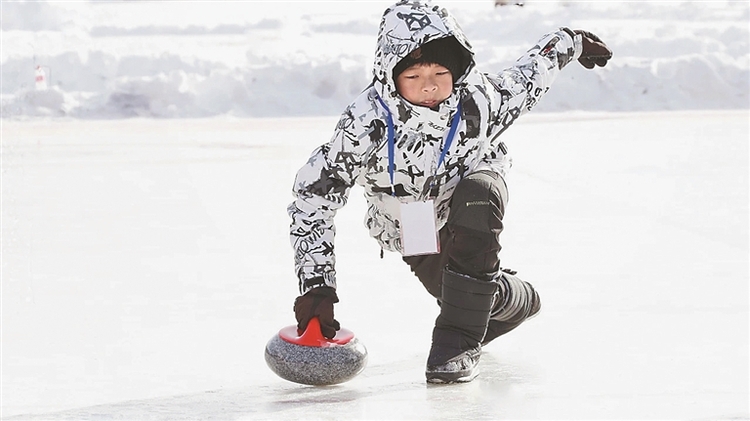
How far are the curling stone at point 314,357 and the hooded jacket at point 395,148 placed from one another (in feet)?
0.38

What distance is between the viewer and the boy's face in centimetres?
289

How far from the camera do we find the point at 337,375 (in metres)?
2.86

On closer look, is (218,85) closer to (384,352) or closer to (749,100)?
(749,100)

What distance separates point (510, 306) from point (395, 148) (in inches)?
19.9

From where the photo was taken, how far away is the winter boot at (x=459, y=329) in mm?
2893

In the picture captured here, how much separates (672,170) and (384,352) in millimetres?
4228

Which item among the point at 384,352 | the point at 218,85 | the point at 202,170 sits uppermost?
the point at 384,352

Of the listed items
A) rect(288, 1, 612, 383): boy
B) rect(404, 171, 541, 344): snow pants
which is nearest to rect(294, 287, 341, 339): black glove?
rect(288, 1, 612, 383): boy

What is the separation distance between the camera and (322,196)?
294 cm

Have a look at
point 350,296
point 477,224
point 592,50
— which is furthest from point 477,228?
point 350,296

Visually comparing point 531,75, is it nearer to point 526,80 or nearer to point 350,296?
point 526,80

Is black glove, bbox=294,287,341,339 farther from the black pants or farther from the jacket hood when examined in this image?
the jacket hood

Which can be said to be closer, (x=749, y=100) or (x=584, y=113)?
(x=584, y=113)

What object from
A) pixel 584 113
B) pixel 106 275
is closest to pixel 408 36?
pixel 106 275
